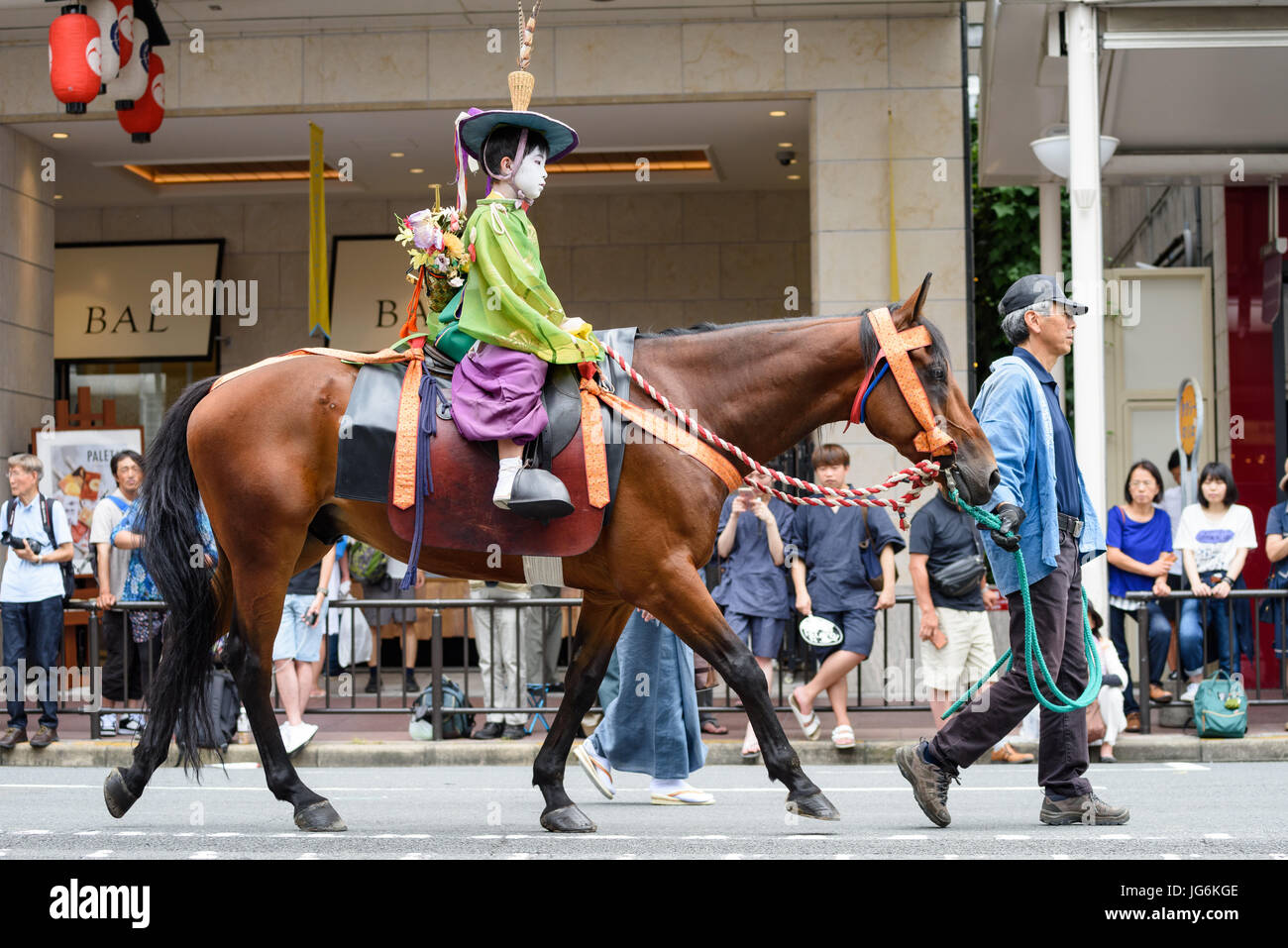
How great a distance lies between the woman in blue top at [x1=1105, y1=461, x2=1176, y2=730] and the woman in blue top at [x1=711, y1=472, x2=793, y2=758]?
2.49m

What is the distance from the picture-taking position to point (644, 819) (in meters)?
7.04

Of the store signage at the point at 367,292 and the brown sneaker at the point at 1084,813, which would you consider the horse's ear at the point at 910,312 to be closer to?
the brown sneaker at the point at 1084,813

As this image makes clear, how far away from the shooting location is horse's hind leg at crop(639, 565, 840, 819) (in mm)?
5828

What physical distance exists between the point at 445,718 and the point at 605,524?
5558mm

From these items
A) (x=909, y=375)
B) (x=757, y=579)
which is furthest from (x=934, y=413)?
(x=757, y=579)

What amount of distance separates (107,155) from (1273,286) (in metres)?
13.1

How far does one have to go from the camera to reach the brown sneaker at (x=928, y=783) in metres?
6.36

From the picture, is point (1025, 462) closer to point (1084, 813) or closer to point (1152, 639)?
point (1084, 813)

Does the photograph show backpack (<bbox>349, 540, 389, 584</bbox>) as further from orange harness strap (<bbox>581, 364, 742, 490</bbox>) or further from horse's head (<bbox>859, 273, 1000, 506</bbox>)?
horse's head (<bbox>859, 273, 1000, 506</bbox>)

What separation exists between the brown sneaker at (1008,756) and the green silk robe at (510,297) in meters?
5.26

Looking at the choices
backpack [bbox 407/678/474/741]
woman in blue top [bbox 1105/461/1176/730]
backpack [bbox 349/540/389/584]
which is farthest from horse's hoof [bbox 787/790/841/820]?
backpack [bbox 349/540/389/584]

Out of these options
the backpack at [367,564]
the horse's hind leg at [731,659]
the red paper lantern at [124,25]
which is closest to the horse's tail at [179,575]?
the horse's hind leg at [731,659]

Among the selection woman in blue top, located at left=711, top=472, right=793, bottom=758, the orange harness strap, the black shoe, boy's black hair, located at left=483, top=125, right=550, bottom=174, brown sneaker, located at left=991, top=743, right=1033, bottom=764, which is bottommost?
brown sneaker, located at left=991, top=743, right=1033, bottom=764

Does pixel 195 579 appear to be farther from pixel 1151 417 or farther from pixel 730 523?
pixel 1151 417
